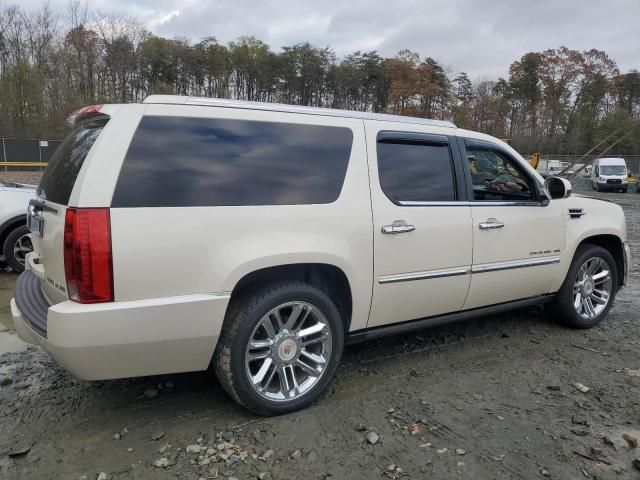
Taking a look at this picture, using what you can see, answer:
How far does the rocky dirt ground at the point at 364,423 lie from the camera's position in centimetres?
263

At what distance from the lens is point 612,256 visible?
5.07m

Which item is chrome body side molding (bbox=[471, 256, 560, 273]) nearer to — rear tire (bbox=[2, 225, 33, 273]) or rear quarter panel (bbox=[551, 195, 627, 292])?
rear quarter panel (bbox=[551, 195, 627, 292])

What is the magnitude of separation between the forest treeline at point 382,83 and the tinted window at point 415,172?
4248 cm

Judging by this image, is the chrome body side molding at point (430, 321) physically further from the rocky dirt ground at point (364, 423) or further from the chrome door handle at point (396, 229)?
the chrome door handle at point (396, 229)

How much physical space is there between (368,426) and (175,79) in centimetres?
5149

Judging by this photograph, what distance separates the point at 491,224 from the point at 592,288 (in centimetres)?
175

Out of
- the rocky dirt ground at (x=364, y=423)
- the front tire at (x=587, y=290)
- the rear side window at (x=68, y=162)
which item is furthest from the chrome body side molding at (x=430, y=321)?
the rear side window at (x=68, y=162)

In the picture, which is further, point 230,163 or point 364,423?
point 364,423

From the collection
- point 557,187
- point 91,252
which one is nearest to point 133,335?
point 91,252

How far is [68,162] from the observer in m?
2.98

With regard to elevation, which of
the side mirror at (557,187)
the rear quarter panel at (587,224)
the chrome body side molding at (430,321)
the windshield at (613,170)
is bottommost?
the chrome body side molding at (430,321)

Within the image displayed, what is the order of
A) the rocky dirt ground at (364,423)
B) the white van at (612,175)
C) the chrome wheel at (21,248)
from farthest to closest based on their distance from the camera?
1. the white van at (612,175)
2. the chrome wheel at (21,248)
3. the rocky dirt ground at (364,423)

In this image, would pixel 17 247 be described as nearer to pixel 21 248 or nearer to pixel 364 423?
pixel 21 248

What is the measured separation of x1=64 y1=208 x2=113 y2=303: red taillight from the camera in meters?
2.49
